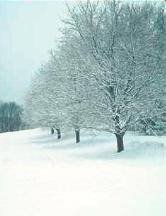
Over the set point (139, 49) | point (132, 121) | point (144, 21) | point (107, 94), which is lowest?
point (132, 121)

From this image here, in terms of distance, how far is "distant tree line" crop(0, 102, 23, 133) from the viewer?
3787 inches

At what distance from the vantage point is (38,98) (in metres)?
36.8

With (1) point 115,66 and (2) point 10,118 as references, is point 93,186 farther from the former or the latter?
(2) point 10,118

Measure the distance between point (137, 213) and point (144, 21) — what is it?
1423 cm

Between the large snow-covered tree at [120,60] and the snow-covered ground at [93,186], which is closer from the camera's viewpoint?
the snow-covered ground at [93,186]

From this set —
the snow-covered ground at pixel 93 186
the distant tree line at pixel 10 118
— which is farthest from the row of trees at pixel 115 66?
the distant tree line at pixel 10 118

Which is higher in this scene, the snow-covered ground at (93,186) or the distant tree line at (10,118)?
the distant tree line at (10,118)

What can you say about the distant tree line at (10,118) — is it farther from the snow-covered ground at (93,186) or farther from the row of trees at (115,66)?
the snow-covered ground at (93,186)

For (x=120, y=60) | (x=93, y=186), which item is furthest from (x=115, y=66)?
(x=93, y=186)

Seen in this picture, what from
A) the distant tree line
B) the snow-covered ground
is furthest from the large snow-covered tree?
the distant tree line

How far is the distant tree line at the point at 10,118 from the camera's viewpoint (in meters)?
96.2

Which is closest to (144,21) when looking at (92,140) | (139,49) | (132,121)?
(139,49)

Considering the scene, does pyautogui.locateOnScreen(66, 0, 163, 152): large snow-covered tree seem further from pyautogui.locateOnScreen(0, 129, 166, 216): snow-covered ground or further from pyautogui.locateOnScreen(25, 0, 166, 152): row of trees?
pyautogui.locateOnScreen(0, 129, 166, 216): snow-covered ground

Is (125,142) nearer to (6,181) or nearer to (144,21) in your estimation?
(144,21)
